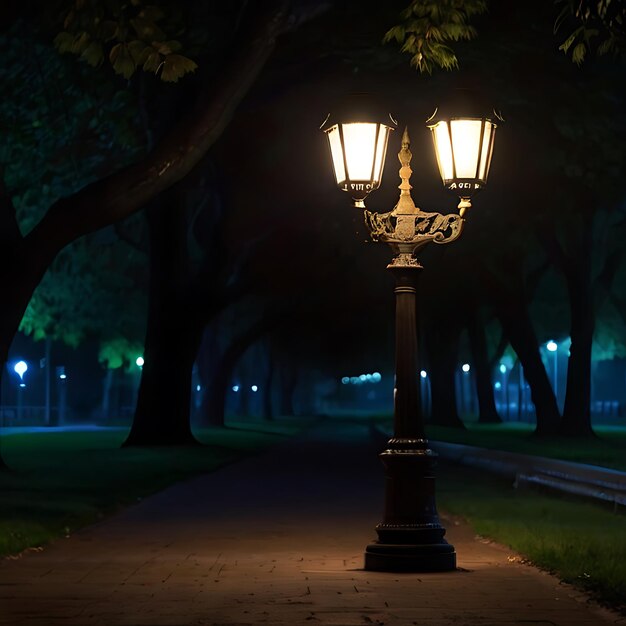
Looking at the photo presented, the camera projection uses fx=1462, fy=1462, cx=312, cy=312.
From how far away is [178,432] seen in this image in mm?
41219

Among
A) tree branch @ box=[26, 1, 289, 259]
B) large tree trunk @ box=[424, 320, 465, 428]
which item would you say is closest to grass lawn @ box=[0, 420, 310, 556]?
tree branch @ box=[26, 1, 289, 259]

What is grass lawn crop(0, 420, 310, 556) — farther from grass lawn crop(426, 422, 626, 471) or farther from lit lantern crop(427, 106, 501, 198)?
grass lawn crop(426, 422, 626, 471)

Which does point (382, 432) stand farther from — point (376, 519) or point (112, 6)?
point (112, 6)

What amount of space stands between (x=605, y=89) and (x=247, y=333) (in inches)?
1474

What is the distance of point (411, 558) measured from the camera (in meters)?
12.6

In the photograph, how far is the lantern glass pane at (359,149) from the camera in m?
13.3

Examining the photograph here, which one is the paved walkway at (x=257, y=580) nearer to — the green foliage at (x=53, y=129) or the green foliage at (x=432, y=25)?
the green foliage at (x=53, y=129)

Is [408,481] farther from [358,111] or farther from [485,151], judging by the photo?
[358,111]

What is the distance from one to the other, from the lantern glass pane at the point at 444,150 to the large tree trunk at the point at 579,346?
3548 centimetres

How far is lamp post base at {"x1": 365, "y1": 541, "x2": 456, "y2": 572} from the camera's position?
12.6 meters

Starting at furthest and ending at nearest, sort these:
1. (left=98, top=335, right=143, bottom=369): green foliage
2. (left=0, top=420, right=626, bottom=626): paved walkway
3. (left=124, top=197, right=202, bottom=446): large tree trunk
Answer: (left=98, top=335, right=143, bottom=369): green foliage → (left=124, top=197, right=202, bottom=446): large tree trunk → (left=0, top=420, right=626, bottom=626): paved walkway

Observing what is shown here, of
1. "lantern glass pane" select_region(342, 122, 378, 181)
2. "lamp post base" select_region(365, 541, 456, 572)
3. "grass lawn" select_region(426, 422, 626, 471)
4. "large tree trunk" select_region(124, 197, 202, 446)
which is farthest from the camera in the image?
"large tree trunk" select_region(124, 197, 202, 446)

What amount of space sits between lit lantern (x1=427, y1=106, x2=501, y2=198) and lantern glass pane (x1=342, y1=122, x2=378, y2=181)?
581mm

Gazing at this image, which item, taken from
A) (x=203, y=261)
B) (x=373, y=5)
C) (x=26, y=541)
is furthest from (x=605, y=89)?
(x=203, y=261)
